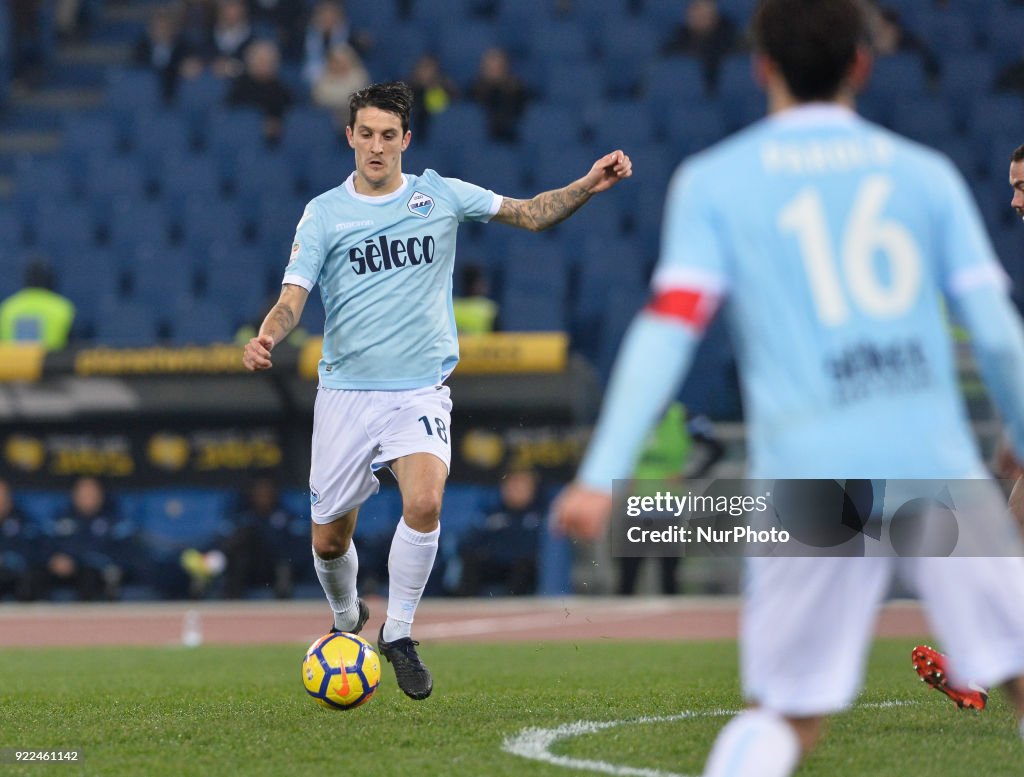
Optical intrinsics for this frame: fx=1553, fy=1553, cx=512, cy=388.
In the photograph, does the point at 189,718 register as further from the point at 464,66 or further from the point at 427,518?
the point at 464,66

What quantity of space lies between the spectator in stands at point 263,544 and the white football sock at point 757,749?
11.1 meters

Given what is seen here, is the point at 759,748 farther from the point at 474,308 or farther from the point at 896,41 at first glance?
the point at 896,41

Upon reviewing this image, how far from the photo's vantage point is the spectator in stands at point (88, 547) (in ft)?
47.6

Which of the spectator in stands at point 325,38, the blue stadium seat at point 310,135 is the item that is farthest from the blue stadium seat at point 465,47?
Answer: the blue stadium seat at point 310,135

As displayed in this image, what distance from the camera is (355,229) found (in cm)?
661

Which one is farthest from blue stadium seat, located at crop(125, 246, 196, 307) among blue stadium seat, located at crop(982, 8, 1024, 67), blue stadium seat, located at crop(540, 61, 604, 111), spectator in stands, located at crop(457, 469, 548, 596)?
blue stadium seat, located at crop(982, 8, 1024, 67)

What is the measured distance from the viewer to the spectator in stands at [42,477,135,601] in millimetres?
14508

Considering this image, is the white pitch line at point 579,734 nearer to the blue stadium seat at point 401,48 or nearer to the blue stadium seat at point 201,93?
the blue stadium seat at point 401,48

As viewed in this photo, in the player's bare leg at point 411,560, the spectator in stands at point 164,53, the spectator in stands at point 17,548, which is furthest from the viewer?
the spectator in stands at point 164,53

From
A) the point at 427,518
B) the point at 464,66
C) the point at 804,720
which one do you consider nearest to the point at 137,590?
the point at 464,66

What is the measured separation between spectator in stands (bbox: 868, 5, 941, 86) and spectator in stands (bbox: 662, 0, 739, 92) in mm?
1630

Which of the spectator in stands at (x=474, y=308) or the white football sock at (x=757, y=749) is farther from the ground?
the spectator in stands at (x=474, y=308)

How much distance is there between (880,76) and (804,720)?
1498 centimetres

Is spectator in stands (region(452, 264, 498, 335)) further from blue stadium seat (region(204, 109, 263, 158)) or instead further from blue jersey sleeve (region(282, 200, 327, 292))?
blue jersey sleeve (region(282, 200, 327, 292))
